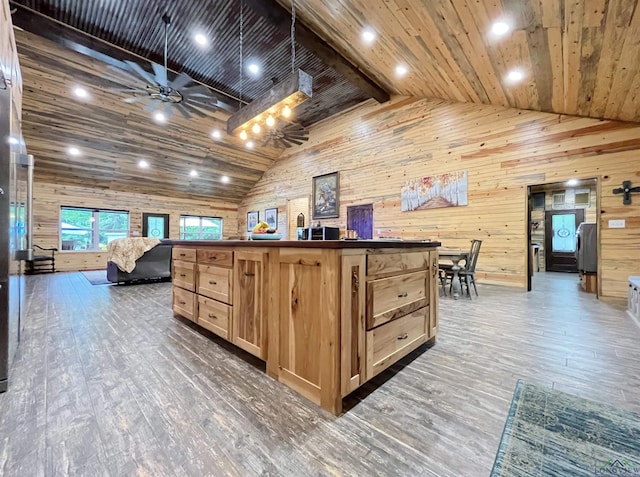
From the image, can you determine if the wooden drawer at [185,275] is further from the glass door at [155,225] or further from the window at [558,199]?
the window at [558,199]

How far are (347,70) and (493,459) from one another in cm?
620

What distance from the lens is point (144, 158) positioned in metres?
7.83

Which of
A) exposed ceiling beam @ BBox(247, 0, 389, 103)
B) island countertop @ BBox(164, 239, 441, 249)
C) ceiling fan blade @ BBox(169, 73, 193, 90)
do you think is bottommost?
island countertop @ BBox(164, 239, 441, 249)

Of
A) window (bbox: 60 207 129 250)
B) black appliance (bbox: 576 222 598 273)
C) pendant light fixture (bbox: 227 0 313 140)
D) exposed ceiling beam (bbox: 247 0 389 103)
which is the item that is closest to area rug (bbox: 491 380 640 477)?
pendant light fixture (bbox: 227 0 313 140)

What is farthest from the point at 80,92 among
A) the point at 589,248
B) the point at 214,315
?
the point at 589,248

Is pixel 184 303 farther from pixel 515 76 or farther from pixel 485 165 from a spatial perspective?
pixel 485 165

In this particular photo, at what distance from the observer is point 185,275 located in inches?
110

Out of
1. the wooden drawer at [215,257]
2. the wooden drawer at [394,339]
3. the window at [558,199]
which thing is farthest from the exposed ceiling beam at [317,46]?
the window at [558,199]

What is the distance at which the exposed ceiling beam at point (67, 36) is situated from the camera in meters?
4.03

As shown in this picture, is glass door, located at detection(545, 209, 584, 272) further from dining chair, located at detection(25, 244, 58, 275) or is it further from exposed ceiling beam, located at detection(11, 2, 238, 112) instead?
dining chair, located at detection(25, 244, 58, 275)

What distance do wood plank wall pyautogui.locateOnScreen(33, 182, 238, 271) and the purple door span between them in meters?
6.68

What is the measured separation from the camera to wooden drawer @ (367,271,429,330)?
1.53m

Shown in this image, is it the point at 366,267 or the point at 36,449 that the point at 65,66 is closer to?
the point at 36,449

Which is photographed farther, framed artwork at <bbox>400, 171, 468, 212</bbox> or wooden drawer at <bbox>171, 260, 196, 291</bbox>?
framed artwork at <bbox>400, 171, 468, 212</bbox>
